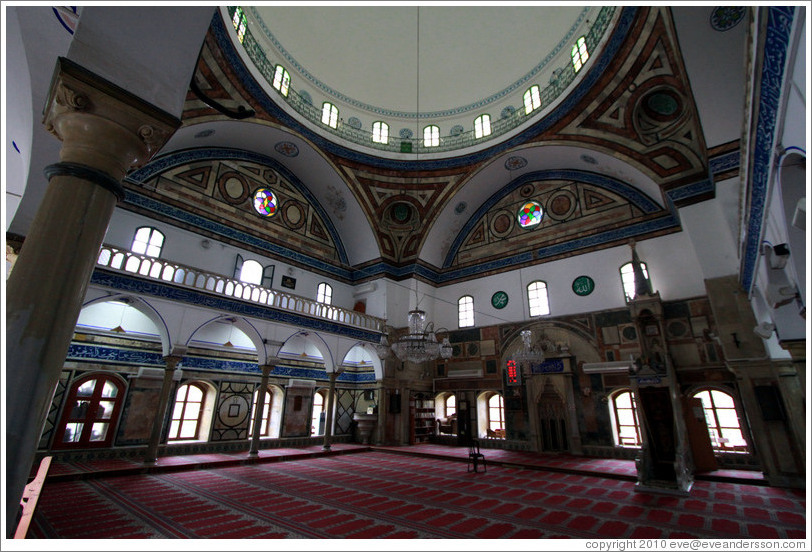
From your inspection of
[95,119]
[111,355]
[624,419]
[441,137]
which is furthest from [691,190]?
[111,355]

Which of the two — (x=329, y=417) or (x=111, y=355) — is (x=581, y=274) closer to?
(x=329, y=417)

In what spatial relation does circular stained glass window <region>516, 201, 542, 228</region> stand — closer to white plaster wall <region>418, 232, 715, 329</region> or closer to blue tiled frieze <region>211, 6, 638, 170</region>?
white plaster wall <region>418, 232, 715, 329</region>

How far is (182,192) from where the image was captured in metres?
10.2

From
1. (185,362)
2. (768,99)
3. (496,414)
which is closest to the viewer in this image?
(768,99)

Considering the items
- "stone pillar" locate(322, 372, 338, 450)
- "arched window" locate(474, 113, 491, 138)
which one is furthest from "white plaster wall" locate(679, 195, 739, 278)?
"stone pillar" locate(322, 372, 338, 450)

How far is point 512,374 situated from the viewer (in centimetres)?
1145

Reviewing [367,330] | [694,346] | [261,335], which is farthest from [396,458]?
[694,346]

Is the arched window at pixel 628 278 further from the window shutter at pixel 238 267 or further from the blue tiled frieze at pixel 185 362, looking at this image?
the window shutter at pixel 238 267

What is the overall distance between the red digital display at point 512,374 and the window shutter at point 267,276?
299 inches

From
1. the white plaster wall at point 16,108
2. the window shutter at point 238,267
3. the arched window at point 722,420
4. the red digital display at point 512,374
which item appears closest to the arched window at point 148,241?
the window shutter at point 238,267

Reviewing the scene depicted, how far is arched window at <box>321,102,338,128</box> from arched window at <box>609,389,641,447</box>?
11916 millimetres

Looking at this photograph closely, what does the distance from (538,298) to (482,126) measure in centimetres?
634

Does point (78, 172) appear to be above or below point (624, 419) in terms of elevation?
above

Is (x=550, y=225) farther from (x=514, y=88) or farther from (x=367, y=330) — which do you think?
(x=367, y=330)
